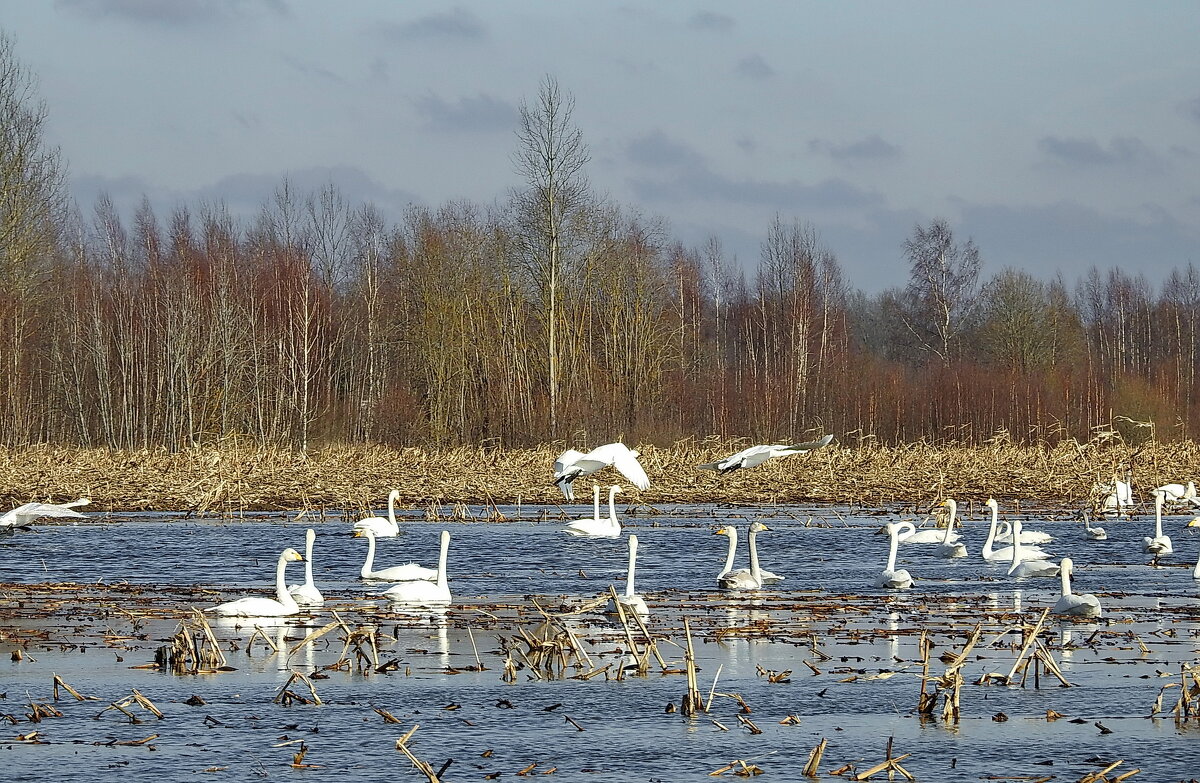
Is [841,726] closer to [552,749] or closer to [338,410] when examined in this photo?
[552,749]

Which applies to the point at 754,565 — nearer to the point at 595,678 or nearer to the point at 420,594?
the point at 420,594

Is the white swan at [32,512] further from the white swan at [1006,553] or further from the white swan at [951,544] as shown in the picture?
the white swan at [1006,553]

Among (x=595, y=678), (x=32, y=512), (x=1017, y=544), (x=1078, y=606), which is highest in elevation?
(x=32, y=512)

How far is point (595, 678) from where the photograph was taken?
10219mm

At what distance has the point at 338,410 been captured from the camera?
47312 mm

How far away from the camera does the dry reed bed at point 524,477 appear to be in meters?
28.2

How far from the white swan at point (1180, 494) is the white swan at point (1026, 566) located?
877cm

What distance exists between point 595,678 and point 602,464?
10.9m

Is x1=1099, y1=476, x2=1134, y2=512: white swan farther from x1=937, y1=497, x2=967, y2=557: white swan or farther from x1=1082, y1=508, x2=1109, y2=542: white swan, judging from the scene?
x1=937, y1=497, x2=967, y2=557: white swan

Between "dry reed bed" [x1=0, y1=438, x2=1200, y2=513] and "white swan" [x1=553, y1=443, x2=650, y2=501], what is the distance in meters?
5.35

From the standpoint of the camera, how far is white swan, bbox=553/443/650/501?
795 inches

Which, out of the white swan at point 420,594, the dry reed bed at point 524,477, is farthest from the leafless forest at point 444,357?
the white swan at point 420,594

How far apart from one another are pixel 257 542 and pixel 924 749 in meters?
14.2

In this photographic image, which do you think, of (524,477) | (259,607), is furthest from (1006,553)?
(524,477)
